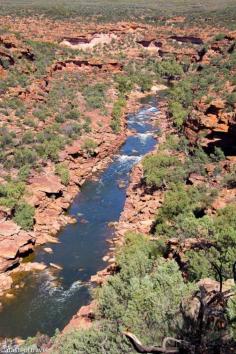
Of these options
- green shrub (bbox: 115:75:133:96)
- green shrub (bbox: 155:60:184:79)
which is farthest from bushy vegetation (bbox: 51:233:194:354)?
green shrub (bbox: 155:60:184:79)

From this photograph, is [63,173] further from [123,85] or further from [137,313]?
[123,85]

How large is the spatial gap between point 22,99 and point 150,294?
3231 centimetres

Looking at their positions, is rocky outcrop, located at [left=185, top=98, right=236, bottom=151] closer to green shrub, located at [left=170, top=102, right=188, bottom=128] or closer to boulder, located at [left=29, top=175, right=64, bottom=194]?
green shrub, located at [left=170, top=102, right=188, bottom=128]

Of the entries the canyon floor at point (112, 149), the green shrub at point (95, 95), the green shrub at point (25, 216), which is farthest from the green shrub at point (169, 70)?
the green shrub at point (25, 216)

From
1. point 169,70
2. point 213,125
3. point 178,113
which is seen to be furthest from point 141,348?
point 169,70

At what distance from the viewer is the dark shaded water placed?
20078 millimetres

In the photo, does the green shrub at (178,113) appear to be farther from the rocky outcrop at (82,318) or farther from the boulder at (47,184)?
the rocky outcrop at (82,318)

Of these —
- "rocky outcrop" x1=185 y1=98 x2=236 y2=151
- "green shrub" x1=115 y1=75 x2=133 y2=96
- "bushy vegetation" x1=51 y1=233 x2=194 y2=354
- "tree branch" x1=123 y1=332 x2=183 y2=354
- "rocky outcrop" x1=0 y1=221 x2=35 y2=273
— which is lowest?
"green shrub" x1=115 y1=75 x2=133 y2=96

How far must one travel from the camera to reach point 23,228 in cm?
2598

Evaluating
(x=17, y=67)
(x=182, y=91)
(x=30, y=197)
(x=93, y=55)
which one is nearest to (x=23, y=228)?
(x=30, y=197)

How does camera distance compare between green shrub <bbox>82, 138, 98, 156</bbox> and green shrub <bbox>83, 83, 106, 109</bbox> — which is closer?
green shrub <bbox>82, 138, 98, 156</bbox>

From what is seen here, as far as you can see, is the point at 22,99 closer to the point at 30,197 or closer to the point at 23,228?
the point at 30,197

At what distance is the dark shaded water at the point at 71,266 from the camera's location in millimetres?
20078

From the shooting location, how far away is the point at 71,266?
2373 centimetres
